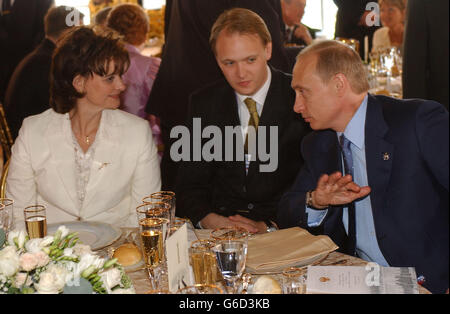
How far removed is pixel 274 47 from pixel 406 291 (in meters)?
2.19

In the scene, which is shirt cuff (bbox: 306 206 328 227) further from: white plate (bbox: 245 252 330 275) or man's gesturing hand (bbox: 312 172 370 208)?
white plate (bbox: 245 252 330 275)

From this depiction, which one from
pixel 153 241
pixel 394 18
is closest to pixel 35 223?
pixel 153 241

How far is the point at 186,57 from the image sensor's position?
3686 millimetres

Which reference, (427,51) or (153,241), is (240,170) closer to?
(427,51)

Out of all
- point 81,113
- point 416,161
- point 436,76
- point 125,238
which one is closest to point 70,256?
point 125,238

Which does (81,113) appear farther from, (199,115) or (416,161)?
(416,161)

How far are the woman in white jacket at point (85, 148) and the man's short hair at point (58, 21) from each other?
69.6 inches

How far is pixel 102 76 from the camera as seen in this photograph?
277 cm

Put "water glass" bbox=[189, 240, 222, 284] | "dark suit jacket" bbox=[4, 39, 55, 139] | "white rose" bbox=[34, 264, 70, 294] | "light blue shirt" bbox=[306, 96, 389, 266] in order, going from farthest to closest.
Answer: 1. "dark suit jacket" bbox=[4, 39, 55, 139]
2. "light blue shirt" bbox=[306, 96, 389, 266]
3. "water glass" bbox=[189, 240, 222, 284]
4. "white rose" bbox=[34, 264, 70, 294]

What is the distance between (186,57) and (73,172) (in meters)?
1.30

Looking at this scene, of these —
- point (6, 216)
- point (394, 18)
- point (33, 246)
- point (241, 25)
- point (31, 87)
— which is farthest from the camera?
point (394, 18)

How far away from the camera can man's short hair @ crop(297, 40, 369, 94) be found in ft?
7.41

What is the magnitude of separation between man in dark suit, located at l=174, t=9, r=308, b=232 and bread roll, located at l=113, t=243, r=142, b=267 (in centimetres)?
93

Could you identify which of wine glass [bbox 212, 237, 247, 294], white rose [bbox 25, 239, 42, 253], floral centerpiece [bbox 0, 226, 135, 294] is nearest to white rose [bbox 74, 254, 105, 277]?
floral centerpiece [bbox 0, 226, 135, 294]
